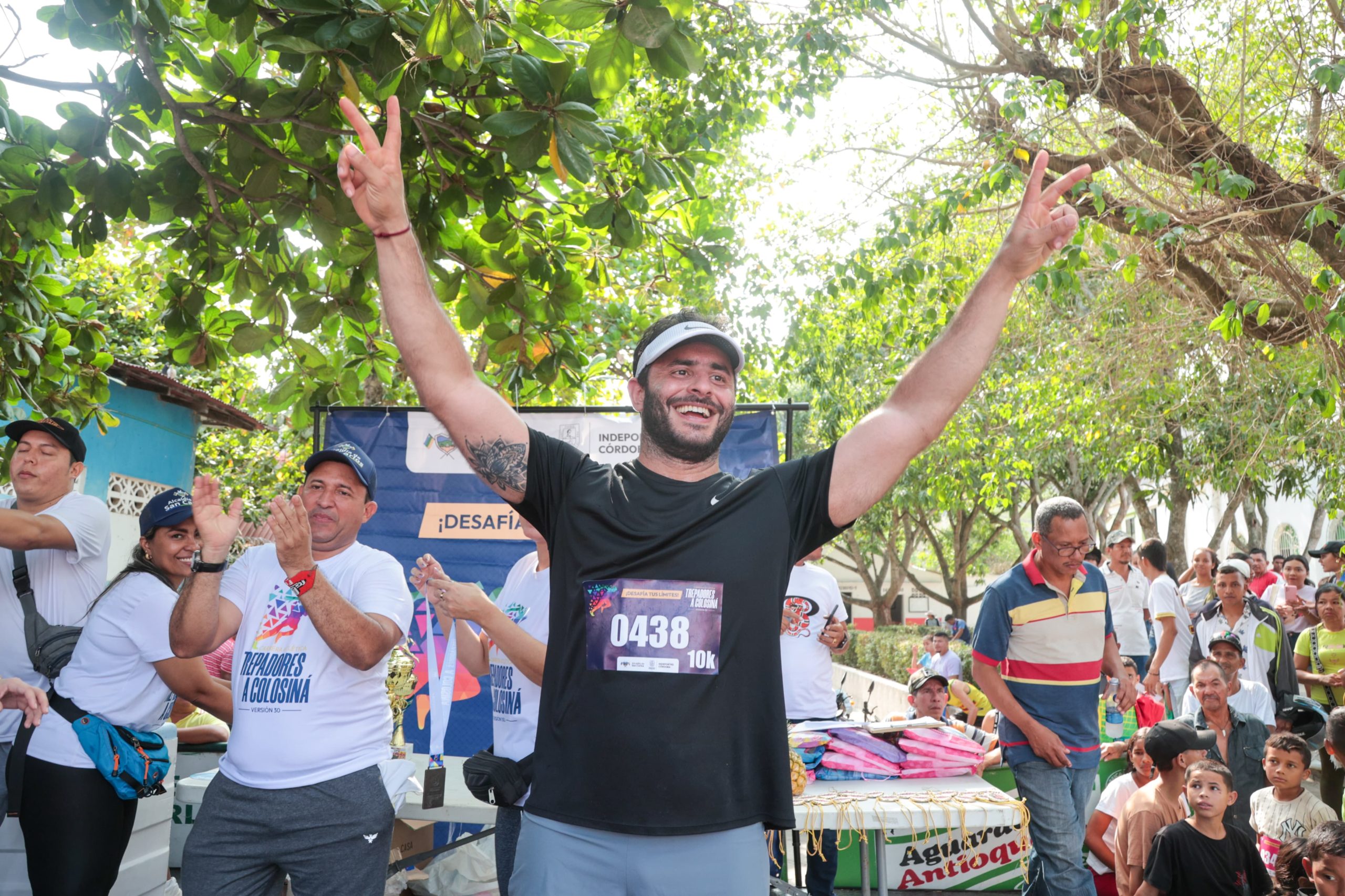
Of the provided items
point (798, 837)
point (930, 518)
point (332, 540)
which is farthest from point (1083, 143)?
point (930, 518)

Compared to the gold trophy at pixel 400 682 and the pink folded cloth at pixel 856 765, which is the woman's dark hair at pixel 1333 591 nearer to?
the pink folded cloth at pixel 856 765

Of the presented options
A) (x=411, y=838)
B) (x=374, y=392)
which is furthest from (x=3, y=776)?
(x=374, y=392)

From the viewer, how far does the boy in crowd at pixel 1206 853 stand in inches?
186

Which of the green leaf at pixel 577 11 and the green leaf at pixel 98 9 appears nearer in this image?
the green leaf at pixel 577 11

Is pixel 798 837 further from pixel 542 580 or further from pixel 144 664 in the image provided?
pixel 144 664

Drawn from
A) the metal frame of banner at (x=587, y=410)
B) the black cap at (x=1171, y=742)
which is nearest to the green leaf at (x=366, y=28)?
the metal frame of banner at (x=587, y=410)

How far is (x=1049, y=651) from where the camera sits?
208 inches

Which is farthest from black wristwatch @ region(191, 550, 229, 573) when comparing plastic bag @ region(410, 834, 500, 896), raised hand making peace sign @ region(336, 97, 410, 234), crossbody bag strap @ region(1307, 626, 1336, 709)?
crossbody bag strap @ region(1307, 626, 1336, 709)

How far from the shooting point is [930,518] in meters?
28.0

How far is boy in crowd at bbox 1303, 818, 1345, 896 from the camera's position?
4340 mm

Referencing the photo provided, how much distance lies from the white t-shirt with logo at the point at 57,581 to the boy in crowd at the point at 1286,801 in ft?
18.7

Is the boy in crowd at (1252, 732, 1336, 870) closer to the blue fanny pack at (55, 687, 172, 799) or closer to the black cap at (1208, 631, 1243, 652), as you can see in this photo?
the black cap at (1208, 631, 1243, 652)

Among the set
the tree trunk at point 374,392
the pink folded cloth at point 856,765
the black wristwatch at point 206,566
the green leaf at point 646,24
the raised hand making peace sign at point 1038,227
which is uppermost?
the tree trunk at point 374,392

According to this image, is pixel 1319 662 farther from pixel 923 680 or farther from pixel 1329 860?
Answer: pixel 1329 860
